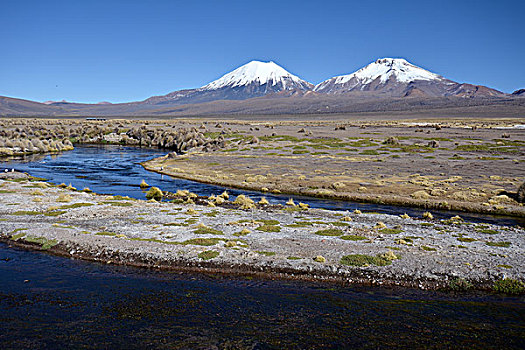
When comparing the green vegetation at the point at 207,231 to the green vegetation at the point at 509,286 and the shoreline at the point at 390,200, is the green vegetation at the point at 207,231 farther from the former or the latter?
the shoreline at the point at 390,200

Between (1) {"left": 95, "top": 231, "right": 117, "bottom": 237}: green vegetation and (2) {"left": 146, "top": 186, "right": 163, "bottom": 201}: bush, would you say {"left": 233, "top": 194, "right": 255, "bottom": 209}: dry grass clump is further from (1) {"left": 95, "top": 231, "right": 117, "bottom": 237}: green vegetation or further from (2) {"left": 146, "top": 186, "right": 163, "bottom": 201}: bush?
(1) {"left": 95, "top": 231, "right": 117, "bottom": 237}: green vegetation

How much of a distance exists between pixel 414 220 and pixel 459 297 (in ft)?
44.2

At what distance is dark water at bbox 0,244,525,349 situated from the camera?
1420 cm

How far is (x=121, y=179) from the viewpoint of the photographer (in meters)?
51.6

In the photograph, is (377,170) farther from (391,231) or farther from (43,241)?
(43,241)

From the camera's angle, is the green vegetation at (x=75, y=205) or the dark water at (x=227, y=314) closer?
the dark water at (x=227, y=314)

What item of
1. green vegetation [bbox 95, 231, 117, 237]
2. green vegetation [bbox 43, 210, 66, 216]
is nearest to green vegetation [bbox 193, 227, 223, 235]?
green vegetation [bbox 95, 231, 117, 237]

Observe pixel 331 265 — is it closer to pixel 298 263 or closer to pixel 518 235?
pixel 298 263

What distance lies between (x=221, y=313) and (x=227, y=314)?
280 mm

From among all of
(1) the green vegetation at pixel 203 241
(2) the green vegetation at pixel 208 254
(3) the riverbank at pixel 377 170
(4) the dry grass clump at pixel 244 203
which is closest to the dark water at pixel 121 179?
(3) the riverbank at pixel 377 170

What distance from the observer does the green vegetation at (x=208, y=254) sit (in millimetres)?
21797

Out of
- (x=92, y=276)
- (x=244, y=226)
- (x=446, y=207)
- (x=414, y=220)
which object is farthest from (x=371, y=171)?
(x=92, y=276)

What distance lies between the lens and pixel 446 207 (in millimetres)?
36344

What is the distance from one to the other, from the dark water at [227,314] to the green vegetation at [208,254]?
5.89ft
